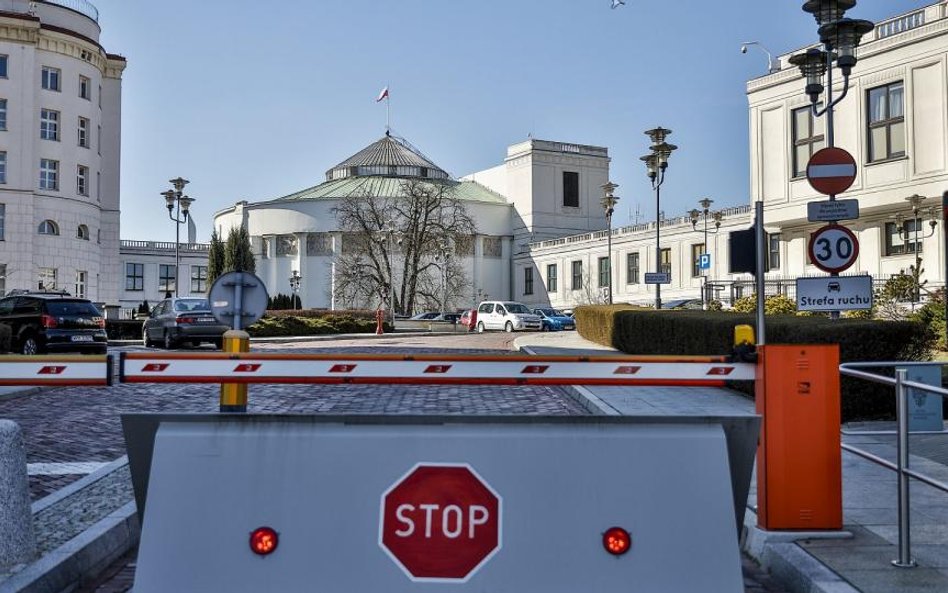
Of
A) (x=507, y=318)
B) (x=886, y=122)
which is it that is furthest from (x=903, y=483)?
(x=507, y=318)

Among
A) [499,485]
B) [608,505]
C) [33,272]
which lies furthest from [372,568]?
[33,272]

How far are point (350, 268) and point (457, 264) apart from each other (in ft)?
40.0

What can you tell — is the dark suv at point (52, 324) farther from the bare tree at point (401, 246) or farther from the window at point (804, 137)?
the bare tree at point (401, 246)

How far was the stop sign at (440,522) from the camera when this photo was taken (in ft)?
12.0

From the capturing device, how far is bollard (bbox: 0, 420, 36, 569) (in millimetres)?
4840

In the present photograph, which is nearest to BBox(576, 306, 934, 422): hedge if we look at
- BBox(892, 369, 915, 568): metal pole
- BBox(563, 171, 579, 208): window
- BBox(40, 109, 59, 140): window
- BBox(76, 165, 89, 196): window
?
BBox(892, 369, 915, 568): metal pole

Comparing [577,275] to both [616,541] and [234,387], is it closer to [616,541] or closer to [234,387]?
[234,387]

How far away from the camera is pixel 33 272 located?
57.1 metres

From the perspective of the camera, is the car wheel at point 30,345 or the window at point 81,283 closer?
the car wheel at point 30,345

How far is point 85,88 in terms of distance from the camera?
6088 centimetres

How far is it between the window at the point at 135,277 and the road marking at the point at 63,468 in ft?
295

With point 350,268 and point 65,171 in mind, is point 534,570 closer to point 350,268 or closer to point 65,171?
point 65,171

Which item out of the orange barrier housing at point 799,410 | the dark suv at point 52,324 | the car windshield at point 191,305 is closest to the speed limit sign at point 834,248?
the orange barrier housing at point 799,410

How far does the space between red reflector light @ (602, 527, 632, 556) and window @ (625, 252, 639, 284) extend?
7010cm
